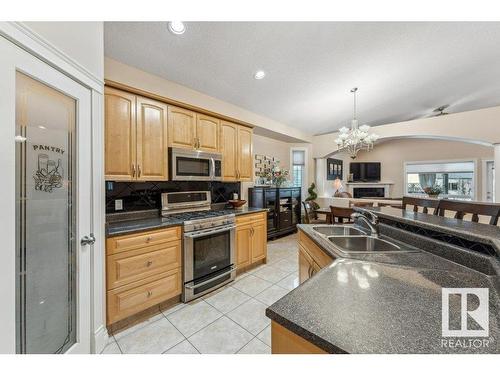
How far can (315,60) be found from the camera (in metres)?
2.83

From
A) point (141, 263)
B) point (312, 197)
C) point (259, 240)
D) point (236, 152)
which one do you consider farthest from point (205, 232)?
point (312, 197)

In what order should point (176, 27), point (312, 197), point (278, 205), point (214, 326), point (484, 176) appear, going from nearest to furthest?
point (214, 326) < point (176, 27) < point (278, 205) < point (312, 197) < point (484, 176)

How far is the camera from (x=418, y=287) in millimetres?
875

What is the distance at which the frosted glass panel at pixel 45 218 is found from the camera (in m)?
1.10

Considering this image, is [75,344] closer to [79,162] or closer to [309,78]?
[79,162]

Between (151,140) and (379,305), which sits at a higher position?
(151,140)

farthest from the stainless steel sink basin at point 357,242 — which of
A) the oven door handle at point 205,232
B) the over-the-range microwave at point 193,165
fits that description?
the over-the-range microwave at point 193,165

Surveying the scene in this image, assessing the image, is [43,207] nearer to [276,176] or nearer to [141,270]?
[141,270]

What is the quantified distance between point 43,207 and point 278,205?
370cm

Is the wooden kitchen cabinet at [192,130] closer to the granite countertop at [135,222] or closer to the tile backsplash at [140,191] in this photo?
the tile backsplash at [140,191]

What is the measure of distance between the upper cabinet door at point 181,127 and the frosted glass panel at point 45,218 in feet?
3.83

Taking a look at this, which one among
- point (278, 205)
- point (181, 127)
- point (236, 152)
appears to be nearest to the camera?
point (181, 127)

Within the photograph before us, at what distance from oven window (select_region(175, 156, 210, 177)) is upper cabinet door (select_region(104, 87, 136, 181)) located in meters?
0.52
